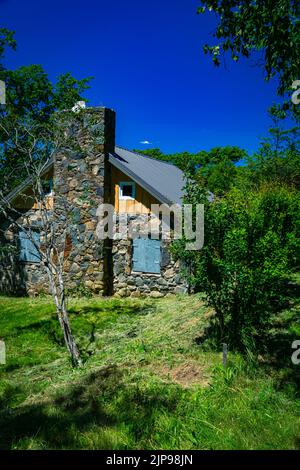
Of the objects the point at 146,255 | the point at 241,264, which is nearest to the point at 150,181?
the point at 146,255

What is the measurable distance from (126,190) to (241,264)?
8.62 m

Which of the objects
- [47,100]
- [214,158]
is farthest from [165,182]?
[214,158]

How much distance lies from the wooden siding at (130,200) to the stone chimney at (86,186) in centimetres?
28

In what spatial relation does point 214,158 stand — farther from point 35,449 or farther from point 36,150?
point 35,449

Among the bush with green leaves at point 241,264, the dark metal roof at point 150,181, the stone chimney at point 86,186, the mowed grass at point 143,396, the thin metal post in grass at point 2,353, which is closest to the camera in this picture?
the mowed grass at point 143,396

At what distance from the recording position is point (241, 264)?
22.3ft

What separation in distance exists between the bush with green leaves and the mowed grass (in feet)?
2.79

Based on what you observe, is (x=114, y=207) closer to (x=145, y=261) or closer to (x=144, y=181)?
(x=144, y=181)

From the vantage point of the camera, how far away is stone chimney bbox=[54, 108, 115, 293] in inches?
569

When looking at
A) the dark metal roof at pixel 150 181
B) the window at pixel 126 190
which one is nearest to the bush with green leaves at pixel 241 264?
the dark metal roof at pixel 150 181

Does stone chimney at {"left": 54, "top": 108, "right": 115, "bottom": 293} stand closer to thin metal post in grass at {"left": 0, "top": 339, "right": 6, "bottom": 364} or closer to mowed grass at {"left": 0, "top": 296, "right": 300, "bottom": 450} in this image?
mowed grass at {"left": 0, "top": 296, "right": 300, "bottom": 450}

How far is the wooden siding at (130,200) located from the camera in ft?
46.3

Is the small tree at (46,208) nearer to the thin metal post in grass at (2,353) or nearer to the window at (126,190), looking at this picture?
the thin metal post in grass at (2,353)

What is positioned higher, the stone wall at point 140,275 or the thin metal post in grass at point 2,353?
the stone wall at point 140,275
